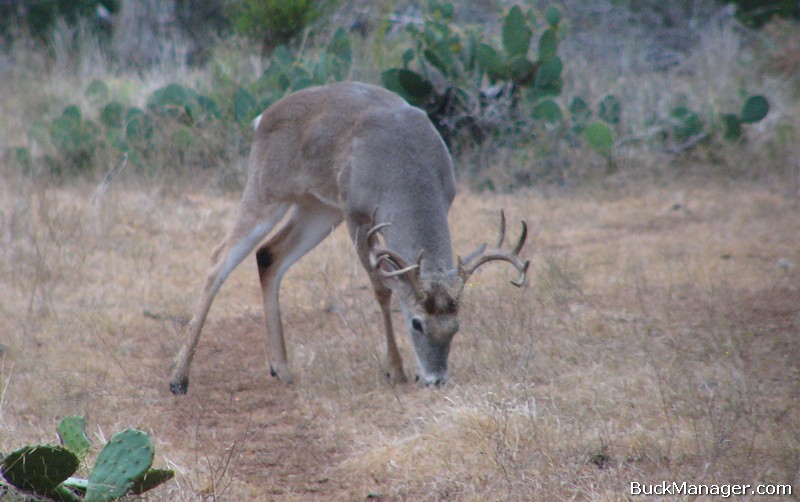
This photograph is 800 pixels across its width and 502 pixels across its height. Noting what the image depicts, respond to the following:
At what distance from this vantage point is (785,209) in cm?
963

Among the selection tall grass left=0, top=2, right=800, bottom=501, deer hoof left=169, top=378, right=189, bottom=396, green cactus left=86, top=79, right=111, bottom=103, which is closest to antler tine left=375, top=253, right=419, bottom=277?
tall grass left=0, top=2, right=800, bottom=501

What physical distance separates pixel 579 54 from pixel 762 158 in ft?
13.8

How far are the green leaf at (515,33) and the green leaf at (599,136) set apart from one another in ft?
3.95

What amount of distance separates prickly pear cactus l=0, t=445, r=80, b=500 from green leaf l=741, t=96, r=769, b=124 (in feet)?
30.5

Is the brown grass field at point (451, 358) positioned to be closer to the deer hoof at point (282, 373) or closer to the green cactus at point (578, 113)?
the deer hoof at point (282, 373)

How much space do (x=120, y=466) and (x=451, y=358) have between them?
2860 millimetres

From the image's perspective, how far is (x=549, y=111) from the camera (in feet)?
34.9

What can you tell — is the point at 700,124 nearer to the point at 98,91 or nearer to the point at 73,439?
the point at 98,91

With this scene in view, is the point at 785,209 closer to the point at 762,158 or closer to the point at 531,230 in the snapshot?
the point at 762,158

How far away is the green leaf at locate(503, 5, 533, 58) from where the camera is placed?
34.6 ft

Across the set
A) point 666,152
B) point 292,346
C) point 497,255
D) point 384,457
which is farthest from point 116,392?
point 666,152

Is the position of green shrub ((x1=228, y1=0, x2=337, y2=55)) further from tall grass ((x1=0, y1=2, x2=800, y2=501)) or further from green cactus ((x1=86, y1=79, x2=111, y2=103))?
green cactus ((x1=86, y1=79, x2=111, y2=103))

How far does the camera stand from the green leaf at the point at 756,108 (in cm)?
1082

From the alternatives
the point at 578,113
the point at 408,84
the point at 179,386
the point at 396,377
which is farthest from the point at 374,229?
the point at 578,113
